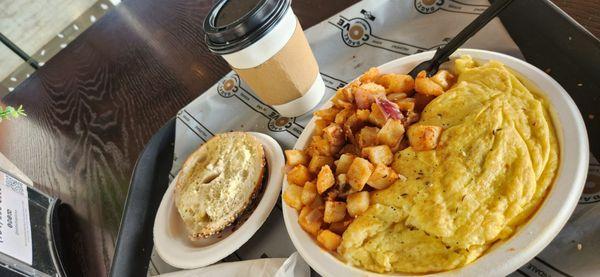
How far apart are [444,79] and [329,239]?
512 mm

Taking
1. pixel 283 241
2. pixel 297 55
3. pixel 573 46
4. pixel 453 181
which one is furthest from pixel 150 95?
pixel 573 46

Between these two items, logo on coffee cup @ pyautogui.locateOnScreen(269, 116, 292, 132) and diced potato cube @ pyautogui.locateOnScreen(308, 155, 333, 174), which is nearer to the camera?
diced potato cube @ pyautogui.locateOnScreen(308, 155, 333, 174)

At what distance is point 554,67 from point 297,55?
29.9 inches

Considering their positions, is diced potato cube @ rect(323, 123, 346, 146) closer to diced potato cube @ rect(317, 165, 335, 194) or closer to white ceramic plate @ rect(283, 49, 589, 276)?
diced potato cube @ rect(317, 165, 335, 194)

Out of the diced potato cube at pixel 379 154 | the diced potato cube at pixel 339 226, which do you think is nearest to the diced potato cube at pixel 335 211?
the diced potato cube at pixel 339 226

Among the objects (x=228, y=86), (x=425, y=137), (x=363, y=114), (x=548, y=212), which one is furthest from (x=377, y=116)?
(x=228, y=86)

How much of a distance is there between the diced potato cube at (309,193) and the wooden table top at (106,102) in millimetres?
950

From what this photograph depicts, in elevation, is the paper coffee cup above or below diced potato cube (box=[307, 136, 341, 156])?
above

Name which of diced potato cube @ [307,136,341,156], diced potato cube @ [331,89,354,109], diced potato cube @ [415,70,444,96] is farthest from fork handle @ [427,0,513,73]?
diced potato cube @ [307,136,341,156]

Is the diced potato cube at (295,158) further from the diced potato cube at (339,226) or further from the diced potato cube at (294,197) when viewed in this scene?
the diced potato cube at (339,226)

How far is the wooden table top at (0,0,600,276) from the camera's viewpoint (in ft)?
5.82

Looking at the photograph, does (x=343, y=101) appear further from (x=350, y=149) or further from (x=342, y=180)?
(x=342, y=180)

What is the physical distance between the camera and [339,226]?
0.99 meters

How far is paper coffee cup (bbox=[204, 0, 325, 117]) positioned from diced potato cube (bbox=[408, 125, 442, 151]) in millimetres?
570
